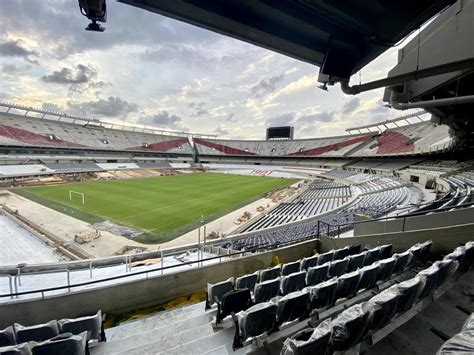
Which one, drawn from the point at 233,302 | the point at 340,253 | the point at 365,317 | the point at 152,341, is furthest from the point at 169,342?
the point at 340,253

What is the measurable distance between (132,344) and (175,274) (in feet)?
6.69

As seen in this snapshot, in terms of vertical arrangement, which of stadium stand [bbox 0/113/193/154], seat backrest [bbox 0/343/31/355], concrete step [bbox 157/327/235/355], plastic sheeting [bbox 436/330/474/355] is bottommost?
concrete step [bbox 157/327/235/355]

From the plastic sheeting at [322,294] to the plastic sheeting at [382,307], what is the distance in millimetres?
841

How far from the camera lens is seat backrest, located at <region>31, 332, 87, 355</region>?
281 centimetres

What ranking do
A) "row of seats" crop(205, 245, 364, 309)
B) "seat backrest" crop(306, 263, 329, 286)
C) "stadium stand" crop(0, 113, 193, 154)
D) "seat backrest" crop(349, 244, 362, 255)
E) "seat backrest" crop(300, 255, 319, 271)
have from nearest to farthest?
"row of seats" crop(205, 245, 364, 309)
"seat backrest" crop(306, 263, 329, 286)
"seat backrest" crop(300, 255, 319, 271)
"seat backrest" crop(349, 244, 362, 255)
"stadium stand" crop(0, 113, 193, 154)

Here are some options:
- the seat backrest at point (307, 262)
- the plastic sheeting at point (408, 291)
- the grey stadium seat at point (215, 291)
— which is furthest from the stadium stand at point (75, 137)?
the plastic sheeting at point (408, 291)

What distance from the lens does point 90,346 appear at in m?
3.83

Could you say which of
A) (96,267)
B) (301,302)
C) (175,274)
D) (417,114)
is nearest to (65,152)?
(96,267)

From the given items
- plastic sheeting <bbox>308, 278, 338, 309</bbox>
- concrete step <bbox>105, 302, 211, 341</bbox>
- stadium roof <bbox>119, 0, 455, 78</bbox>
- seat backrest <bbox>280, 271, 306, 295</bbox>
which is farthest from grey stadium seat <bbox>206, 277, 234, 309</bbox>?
stadium roof <bbox>119, 0, 455, 78</bbox>

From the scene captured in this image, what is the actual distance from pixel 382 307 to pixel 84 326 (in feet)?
14.1

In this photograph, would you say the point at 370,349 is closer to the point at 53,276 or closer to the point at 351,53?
Result: the point at 351,53

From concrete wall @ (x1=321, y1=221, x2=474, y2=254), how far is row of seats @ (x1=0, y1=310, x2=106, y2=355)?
23.4ft

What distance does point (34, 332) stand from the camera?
3.47 metres

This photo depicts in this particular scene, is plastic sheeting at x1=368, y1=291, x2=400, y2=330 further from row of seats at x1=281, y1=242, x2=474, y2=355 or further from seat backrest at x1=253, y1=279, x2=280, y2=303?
seat backrest at x1=253, y1=279, x2=280, y2=303
